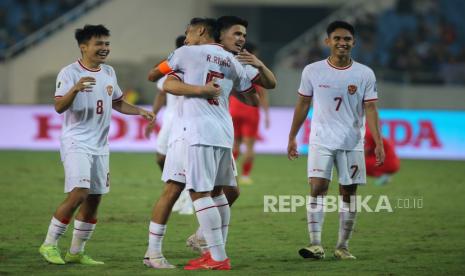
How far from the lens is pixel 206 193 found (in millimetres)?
8266

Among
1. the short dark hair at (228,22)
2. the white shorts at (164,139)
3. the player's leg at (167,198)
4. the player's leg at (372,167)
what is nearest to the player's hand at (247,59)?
the short dark hair at (228,22)

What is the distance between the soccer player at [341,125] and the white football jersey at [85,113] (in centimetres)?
199

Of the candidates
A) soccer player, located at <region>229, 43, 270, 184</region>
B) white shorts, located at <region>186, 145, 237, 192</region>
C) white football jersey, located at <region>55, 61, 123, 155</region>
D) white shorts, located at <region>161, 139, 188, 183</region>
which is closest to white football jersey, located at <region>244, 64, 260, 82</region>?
white shorts, located at <region>186, 145, 237, 192</region>

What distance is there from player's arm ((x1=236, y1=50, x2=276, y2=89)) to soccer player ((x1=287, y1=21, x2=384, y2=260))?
0.95m

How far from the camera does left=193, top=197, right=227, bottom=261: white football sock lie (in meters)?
8.22

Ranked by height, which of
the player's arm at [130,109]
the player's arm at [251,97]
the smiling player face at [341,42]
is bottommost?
the player's arm at [130,109]

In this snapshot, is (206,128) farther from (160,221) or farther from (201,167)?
(160,221)

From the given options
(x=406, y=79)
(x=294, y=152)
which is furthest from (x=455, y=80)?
(x=294, y=152)

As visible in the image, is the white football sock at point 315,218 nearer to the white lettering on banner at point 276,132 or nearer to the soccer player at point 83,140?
the soccer player at point 83,140

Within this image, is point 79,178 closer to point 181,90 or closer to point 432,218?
point 181,90

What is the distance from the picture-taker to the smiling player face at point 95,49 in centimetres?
876

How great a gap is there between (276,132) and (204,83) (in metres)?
14.2

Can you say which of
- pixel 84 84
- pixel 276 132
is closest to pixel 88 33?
pixel 84 84

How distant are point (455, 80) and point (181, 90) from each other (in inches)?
731
